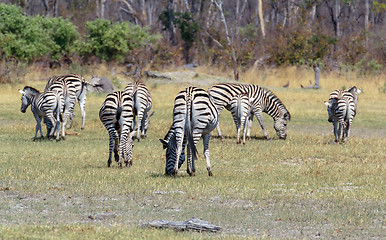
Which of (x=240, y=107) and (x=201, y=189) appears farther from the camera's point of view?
(x=240, y=107)

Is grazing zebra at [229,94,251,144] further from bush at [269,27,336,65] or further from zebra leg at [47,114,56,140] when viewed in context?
bush at [269,27,336,65]

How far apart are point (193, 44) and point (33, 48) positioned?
18.9 m

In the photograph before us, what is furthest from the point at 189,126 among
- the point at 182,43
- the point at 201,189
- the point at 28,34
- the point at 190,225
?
the point at 182,43

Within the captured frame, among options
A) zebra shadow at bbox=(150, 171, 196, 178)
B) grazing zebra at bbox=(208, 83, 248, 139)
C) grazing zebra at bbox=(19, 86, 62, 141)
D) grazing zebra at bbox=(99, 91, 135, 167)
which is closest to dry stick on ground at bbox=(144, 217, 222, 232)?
zebra shadow at bbox=(150, 171, 196, 178)

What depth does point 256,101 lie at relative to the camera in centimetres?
2019

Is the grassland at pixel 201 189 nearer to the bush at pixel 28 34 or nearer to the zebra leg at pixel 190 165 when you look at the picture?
the zebra leg at pixel 190 165

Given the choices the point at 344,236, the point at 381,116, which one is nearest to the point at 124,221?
the point at 344,236

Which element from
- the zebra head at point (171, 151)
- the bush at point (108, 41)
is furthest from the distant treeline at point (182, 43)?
the zebra head at point (171, 151)

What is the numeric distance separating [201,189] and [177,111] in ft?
5.06

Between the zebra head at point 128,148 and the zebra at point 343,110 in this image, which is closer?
the zebra head at point 128,148

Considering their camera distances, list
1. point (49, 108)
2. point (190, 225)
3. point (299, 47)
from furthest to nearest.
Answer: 1. point (299, 47)
2. point (49, 108)
3. point (190, 225)

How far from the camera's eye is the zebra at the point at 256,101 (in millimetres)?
19016

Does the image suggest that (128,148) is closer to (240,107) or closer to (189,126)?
(189,126)

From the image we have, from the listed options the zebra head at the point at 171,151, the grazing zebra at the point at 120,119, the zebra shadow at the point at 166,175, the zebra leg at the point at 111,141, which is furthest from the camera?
the zebra leg at the point at 111,141
